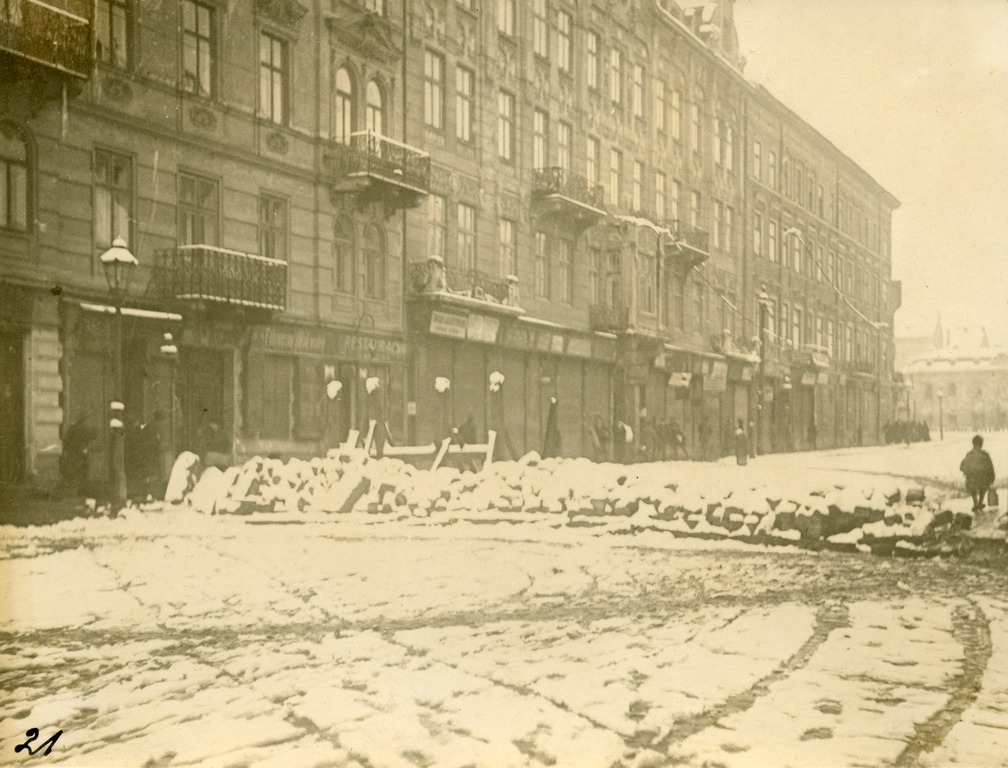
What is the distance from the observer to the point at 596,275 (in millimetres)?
6316

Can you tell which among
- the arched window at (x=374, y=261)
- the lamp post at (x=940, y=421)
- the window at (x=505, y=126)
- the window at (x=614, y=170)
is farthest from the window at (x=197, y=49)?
the lamp post at (x=940, y=421)

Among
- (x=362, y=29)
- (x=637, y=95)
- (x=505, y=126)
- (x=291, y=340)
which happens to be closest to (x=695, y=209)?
(x=637, y=95)

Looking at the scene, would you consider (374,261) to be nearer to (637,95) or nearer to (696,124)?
(637,95)

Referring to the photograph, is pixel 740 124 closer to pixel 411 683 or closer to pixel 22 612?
pixel 411 683

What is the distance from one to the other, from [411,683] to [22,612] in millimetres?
1614

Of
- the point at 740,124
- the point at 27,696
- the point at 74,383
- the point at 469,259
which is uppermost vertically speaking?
the point at 740,124

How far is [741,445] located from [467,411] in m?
2.20

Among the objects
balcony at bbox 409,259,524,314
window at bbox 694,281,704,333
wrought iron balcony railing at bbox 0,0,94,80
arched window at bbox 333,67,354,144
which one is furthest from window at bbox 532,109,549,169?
wrought iron balcony railing at bbox 0,0,94,80

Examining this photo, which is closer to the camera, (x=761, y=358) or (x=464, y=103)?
(x=464, y=103)

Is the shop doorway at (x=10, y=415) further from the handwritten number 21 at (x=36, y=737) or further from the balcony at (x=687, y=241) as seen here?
the balcony at (x=687, y=241)

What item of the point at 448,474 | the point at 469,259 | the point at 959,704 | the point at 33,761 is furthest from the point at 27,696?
the point at 959,704

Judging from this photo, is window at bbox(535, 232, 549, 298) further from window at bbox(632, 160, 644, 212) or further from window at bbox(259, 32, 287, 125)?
window at bbox(259, 32, 287, 125)

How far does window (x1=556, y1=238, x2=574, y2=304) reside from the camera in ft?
20.4

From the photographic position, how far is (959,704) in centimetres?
396
